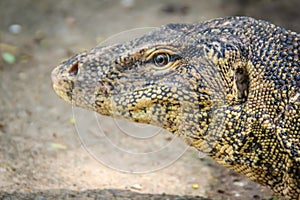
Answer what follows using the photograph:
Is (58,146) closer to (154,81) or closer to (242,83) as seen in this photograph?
(154,81)

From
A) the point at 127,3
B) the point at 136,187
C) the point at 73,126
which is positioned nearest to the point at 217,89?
the point at 136,187

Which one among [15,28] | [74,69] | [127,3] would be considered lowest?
[74,69]

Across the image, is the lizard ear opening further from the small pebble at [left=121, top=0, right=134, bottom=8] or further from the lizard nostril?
the small pebble at [left=121, top=0, right=134, bottom=8]

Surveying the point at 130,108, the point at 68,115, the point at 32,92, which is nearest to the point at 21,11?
the point at 32,92

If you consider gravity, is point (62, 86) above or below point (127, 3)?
below

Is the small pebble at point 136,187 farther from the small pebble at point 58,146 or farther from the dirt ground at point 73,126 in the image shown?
the small pebble at point 58,146

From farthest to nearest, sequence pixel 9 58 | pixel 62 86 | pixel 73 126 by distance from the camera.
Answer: pixel 9 58 → pixel 73 126 → pixel 62 86

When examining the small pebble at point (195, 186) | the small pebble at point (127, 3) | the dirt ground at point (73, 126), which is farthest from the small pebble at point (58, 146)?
the small pebble at point (127, 3)
